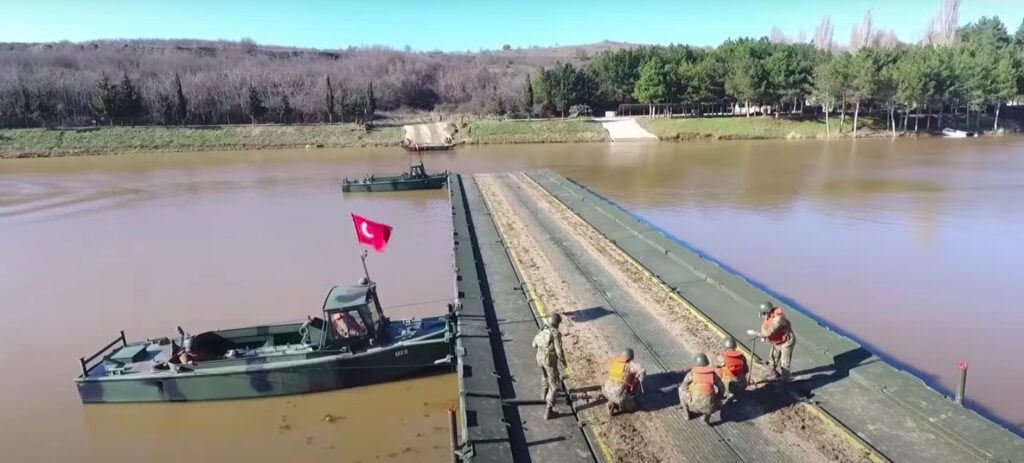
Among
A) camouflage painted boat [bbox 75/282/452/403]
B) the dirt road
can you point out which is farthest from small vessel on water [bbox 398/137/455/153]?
camouflage painted boat [bbox 75/282/452/403]

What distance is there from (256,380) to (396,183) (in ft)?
74.6

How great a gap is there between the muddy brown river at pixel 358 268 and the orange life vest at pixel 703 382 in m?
3.80

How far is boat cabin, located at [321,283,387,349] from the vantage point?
1095cm

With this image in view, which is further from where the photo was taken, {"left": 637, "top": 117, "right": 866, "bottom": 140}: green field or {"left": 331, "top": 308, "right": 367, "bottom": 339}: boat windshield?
{"left": 637, "top": 117, "right": 866, "bottom": 140}: green field

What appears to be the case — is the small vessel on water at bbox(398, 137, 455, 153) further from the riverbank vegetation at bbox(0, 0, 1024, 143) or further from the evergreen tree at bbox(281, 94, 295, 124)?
the evergreen tree at bbox(281, 94, 295, 124)

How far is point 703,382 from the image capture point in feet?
26.8

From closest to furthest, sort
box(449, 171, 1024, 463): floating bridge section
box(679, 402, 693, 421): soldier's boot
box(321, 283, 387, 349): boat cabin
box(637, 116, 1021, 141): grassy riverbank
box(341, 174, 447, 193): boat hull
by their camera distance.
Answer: box(449, 171, 1024, 463): floating bridge section
box(679, 402, 693, 421): soldier's boot
box(321, 283, 387, 349): boat cabin
box(341, 174, 447, 193): boat hull
box(637, 116, 1021, 141): grassy riverbank

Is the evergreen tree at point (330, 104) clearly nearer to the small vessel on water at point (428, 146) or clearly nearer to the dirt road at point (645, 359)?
the small vessel on water at point (428, 146)

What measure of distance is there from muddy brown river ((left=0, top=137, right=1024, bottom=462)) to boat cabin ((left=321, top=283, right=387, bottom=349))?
91 centimetres

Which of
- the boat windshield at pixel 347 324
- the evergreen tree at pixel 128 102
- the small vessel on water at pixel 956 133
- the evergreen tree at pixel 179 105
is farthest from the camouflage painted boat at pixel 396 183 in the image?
the small vessel on water at pixel 956 133

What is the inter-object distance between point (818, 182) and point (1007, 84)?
38.6m

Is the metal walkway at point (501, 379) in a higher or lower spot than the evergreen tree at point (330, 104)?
lower

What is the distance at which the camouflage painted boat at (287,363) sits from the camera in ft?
35.2

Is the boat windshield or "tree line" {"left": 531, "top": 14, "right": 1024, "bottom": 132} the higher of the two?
"tree line" {"left": 531, "top": 14, "right": 1024, "bottom": 132}
